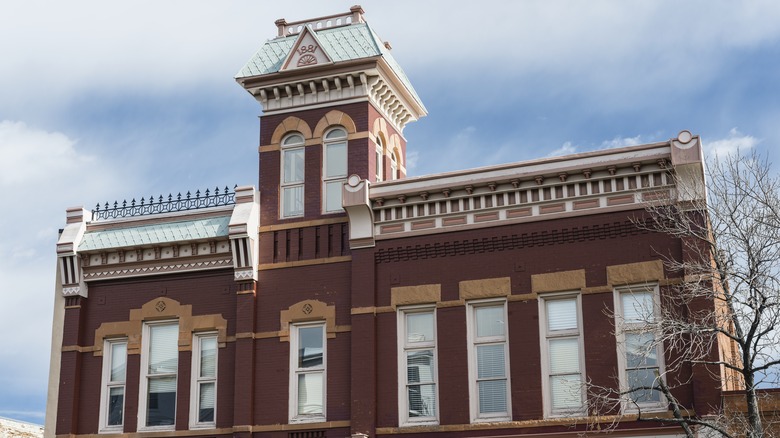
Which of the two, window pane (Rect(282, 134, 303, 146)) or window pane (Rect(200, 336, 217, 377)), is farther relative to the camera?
window pane (Rect(282, 134, 303, 146))

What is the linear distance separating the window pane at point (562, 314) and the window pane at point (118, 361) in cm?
1045

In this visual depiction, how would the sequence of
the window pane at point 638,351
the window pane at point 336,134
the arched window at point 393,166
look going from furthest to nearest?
the arched window at point 393,166 → the window pane at point 336,134 → the window pane at point 638,351

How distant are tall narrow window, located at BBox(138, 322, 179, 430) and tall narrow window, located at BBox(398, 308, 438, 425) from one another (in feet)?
18.8

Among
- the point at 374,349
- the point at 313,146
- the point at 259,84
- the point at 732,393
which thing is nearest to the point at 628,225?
the point at 732,393

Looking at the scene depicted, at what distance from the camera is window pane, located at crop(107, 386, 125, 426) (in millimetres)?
25797

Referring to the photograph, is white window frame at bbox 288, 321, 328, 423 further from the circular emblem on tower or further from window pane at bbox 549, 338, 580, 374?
the circular emblem on tower

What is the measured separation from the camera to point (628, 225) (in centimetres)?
2231

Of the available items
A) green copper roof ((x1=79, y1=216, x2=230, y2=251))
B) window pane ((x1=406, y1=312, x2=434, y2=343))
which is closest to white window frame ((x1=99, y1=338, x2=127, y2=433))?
green copper roof ((x1=79, y1=216, x2=230, y2=251))

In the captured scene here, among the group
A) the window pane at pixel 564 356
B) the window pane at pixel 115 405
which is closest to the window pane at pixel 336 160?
the window pane at pixel 564 356

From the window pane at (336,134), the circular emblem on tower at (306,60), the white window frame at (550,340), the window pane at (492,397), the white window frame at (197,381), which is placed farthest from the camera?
the window pane at (336,134)

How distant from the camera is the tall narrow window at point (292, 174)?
25906 millimetres

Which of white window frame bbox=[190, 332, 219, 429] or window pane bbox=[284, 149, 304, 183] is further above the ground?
window pane bbox=[284, 149, 304, 183]

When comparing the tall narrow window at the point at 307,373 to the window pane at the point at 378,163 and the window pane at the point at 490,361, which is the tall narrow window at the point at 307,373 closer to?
the window pane at the point at 490,361

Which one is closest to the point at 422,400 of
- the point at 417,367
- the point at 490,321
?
the point at 417,367
